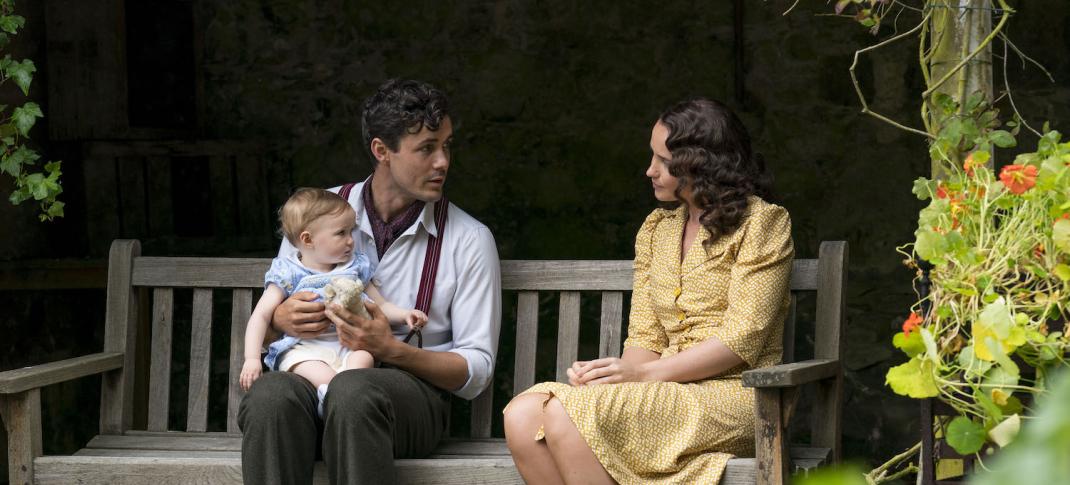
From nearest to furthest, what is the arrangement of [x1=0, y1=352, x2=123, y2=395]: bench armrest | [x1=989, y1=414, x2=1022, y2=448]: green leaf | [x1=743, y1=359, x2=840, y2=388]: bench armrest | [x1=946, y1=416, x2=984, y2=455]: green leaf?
[x1=989, y1=414, x2=1022, y2=448]: green leaf, [x1=946, y1=416, x2=984, y2=455]: green leaf, [x1=743, y1=359, x2=840, y2=388]: bench armrest, [x1=0, y1=352, x2=123, y2=395]: bench armrest

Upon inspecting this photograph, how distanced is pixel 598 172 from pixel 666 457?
3.32 m

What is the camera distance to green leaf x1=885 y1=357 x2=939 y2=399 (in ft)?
6.27

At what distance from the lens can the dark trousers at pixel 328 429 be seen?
272 centimetres

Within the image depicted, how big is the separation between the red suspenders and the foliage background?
2.63 m

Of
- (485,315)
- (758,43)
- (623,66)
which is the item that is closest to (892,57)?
(758,43)

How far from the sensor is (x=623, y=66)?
19.1 feet

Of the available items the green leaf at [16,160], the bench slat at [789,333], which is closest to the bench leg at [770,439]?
the bench slat at [789,333]

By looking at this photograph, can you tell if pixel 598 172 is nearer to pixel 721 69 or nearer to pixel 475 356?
pixel 721 69

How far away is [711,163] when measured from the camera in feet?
9.75

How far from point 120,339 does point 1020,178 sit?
8.17 ft

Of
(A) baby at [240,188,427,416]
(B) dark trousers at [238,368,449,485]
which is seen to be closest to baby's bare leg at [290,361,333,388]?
(A) baby at [240,188,427,416]

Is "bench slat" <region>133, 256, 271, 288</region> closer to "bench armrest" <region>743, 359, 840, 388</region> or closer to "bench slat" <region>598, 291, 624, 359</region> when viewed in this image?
"bench slat" <region>598, 291, 624, 359</region>

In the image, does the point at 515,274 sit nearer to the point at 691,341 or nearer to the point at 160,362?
the point at 691,341

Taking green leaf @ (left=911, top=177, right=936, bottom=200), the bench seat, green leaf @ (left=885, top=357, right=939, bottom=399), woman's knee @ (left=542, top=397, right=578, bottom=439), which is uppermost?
green leaf @ (left=911, top=177, right=936, bottom=200)
